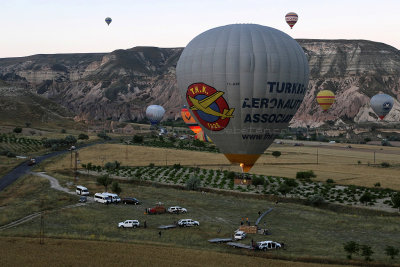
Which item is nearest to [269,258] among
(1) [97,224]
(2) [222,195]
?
(1) [97,224]

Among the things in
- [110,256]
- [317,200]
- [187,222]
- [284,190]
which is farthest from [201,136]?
[110,256]

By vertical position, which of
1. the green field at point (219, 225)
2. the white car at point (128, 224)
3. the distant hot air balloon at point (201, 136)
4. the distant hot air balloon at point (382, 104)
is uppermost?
the distant hot air balloon at point (382, 104)

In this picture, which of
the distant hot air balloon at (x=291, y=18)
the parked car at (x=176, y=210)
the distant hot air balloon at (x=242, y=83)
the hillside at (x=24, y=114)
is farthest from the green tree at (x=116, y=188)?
the distant hot air balloon at (x=291, y=18)

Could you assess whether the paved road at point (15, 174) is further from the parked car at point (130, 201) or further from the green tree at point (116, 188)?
the parked car at point (130, 201)

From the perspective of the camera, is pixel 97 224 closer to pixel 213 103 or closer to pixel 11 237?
pixel 11 237

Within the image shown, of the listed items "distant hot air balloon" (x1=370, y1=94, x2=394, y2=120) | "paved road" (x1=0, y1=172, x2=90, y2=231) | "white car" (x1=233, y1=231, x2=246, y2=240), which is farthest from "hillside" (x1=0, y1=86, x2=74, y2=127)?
"white car" (x1=233, y1=231, x2=246, y2=240)

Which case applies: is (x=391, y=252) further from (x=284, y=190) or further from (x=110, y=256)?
(x=284, y=190)

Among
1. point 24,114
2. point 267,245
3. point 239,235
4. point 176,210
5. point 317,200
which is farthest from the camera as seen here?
point 24,114
